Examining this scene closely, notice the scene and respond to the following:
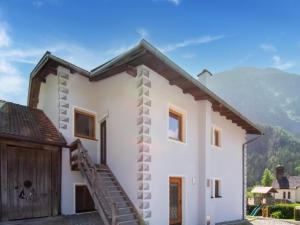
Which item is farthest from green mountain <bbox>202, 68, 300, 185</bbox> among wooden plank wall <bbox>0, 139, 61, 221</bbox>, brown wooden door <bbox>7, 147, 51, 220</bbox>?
brown wooden door <bbox>7, 147, 51, 220</bbox>

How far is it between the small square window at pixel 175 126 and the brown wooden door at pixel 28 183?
4156 millimetres

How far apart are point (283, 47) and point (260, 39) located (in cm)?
348

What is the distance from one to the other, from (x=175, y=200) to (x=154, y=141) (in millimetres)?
2512

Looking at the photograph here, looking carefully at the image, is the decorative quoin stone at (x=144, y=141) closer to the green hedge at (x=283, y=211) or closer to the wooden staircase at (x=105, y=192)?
the wooden staircase at (x=105, y=192)

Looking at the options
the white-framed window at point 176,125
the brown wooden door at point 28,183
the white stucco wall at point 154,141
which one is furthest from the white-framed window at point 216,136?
the brown wooden door at point 28,183

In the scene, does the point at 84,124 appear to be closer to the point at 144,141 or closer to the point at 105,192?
the point at 144,141

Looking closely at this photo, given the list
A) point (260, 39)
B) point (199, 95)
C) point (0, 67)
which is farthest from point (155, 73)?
→ point (260, 39)

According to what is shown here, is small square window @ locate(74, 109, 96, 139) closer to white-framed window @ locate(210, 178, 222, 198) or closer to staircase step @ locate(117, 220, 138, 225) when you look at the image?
staircase step @ locate(117, 220, 138, 225)

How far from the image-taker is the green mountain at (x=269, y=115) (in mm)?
92312

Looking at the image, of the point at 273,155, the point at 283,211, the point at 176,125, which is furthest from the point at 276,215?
the point at 273,155

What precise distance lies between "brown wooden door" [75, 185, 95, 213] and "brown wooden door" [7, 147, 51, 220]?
3.97 ft

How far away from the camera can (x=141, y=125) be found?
9883 mm

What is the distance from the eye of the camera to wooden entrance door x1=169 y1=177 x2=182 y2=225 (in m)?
11.1

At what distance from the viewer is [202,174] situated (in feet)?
41.3
